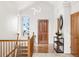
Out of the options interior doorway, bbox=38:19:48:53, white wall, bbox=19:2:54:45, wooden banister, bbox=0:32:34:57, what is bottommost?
wooden banister, bbox=0:32:34:57

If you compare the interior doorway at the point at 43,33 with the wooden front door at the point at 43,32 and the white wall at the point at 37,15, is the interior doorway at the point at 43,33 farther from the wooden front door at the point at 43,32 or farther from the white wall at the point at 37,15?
the white wall at the point at 37,15

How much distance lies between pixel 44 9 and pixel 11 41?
1431 mm

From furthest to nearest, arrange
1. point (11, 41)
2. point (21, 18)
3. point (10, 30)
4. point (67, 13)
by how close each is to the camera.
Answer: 1. point (67, 13)
2. point (11, 41)
3. point (21, 18)
4. point (10, 30)

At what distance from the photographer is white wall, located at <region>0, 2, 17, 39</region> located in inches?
151

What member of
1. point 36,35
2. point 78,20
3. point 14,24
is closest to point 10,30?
point 14,24

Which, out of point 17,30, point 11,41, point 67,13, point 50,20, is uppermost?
point 67,13

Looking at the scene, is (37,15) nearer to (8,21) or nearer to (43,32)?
(43,32)

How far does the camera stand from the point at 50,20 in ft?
14.9

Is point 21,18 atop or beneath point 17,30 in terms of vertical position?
atop

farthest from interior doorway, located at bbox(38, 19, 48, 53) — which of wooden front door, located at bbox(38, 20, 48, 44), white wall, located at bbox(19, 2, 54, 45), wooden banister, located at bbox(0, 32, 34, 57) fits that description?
wooden banister, located at bbox(0, 32, 34, 57)

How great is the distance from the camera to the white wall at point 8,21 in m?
3.85

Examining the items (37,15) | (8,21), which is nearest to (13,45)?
(8,21)

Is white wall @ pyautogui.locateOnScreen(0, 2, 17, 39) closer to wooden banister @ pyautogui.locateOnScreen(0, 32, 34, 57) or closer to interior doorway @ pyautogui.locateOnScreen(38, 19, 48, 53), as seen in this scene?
wooden banister @ pyautogui.locateOnScreen(0, 32, 34, 57)

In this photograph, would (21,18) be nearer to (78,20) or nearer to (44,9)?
(44,9)
